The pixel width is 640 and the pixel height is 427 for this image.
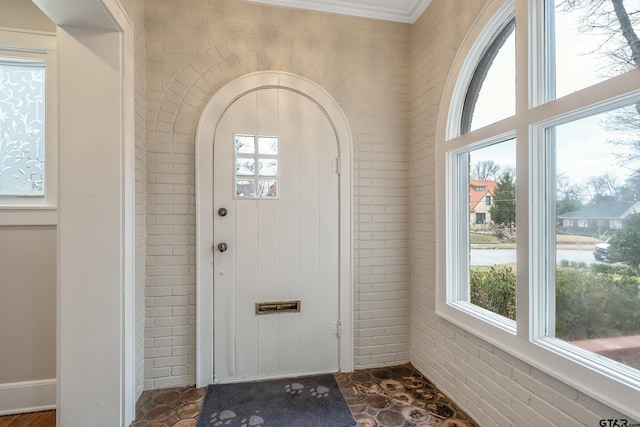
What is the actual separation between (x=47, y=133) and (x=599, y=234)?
9.86ft

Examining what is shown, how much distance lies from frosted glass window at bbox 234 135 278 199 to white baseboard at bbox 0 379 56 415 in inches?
67.0

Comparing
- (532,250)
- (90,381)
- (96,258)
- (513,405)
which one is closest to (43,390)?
(90,381)

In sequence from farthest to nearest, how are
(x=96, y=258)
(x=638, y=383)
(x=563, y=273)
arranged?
(x=96, y=258) → (x=563, y=273) → (x=638, y=383)

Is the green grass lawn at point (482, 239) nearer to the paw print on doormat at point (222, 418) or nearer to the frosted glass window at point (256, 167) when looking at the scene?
the frosted glass window at point (256, 167)

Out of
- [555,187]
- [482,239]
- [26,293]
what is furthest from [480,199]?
[26,293]

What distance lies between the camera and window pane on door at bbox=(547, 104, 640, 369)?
112 centimetres

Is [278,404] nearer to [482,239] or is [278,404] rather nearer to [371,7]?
[482,239]

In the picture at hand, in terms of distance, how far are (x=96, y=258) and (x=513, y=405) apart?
7.58 feet

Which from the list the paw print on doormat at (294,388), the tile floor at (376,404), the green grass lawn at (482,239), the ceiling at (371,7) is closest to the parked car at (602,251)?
the green grass lawn at (482,239)

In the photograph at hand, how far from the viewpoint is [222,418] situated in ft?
5.75

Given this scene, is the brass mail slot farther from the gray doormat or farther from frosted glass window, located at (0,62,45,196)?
frosted glass window, located at (0,62,45,196)

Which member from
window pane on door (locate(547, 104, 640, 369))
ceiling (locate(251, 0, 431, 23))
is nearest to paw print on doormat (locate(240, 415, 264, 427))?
window pane on door (locate(547, 104, 640, 369))

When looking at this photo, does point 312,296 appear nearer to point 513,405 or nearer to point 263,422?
point 263,422

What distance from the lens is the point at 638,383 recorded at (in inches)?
41.0
